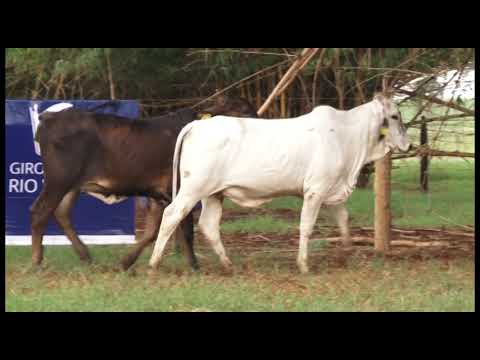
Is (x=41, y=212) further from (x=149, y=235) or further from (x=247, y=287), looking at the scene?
(x=247, y=287)

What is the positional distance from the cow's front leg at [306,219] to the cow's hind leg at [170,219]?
3.30 ft

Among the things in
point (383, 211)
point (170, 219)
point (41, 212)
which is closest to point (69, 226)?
point (41, 212)

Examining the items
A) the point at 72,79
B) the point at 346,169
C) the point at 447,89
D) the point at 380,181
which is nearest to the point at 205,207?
the point at 346,169

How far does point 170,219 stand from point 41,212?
1.22m

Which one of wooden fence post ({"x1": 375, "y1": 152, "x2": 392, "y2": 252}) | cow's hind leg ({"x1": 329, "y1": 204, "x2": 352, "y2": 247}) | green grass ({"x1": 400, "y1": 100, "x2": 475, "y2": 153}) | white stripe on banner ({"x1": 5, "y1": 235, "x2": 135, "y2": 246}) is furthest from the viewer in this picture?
wooden fence post ({"x1": 375, "y1": 152, "x2": 392, "y2": 252})

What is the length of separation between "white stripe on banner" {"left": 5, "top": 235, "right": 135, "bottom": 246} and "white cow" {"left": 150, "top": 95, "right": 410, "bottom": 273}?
120 centimetres

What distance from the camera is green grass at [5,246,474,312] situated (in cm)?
711

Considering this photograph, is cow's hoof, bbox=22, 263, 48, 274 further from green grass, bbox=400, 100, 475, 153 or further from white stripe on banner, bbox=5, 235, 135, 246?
green grass, bbox=400, 100, 475, 153

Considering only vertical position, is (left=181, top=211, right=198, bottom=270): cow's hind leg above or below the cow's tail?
below

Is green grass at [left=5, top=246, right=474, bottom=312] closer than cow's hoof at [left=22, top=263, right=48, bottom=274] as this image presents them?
Yes

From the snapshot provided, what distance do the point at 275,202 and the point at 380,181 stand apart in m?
4.36

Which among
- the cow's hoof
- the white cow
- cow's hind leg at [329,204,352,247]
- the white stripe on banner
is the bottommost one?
the cow's hoof

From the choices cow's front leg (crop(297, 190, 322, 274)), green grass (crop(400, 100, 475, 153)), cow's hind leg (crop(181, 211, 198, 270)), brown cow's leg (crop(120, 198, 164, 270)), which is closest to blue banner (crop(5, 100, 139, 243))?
brown cow's leg (crop(120, 198, 164, 270))

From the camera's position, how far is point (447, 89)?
9719mm
